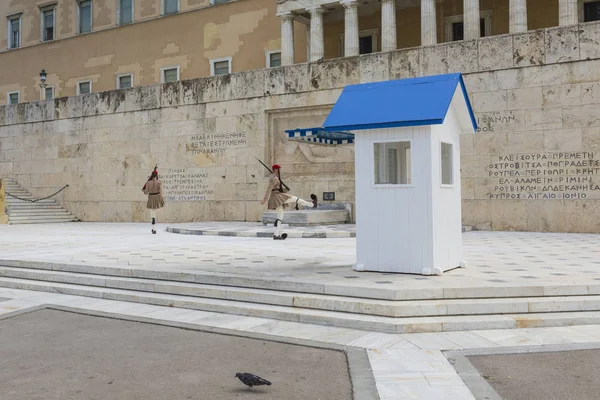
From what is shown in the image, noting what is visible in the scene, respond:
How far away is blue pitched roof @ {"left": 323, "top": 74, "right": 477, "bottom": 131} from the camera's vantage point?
7969mm

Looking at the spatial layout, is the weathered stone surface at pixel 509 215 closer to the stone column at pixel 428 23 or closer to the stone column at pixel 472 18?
the stone column at pixel 472 18

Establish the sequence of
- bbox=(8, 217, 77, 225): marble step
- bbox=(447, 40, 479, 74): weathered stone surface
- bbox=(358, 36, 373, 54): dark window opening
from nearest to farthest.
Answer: bbox=(447, 40, 479, 74): weathered stone surface
bbox=(8, 217, 77, 225): marble step
bbox=(358, 36, 373, 54): dark window opening

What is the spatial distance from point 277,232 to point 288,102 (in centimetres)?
777

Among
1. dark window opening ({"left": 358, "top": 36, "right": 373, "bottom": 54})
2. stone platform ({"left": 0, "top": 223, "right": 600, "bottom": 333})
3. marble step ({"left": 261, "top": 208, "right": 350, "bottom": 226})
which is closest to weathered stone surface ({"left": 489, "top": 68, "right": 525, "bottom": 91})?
marble step ({"left": 261, "top": 208, "right": 350, "bottom": 226})

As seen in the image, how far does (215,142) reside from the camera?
22.6 m

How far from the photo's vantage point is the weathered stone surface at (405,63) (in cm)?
1897

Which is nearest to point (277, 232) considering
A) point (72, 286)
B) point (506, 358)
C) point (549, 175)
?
point (72, 286)

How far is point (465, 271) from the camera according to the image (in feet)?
27.7

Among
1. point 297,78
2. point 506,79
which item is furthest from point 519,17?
point 297,78

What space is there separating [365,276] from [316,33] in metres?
22.1

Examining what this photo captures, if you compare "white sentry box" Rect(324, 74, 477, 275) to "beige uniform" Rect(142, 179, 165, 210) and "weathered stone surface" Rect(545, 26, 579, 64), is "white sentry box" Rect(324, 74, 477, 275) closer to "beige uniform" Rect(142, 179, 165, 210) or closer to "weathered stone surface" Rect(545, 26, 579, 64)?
"weathered stone surface" Rect(545, 26, 579, 64)

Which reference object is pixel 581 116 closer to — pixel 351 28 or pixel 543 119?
pixel 543 119

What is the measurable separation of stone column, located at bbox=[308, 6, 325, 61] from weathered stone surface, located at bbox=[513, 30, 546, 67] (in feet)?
39.1

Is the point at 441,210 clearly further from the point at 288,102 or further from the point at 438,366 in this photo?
the point at 288,102
